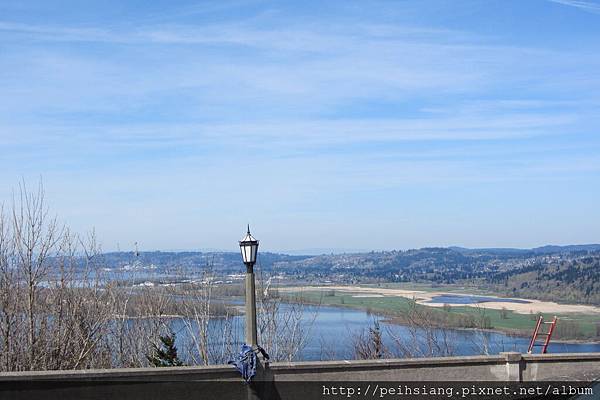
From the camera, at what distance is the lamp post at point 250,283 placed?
10.8 meters

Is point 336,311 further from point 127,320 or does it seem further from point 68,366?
point 68,366

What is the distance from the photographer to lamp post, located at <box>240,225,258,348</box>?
10.8 metres

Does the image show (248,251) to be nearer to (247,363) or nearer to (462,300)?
(247,363)

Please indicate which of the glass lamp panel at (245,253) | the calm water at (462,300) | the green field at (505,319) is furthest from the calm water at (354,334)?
the glass lamp panel at (245,253)

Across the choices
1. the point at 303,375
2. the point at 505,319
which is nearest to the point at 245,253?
the point at 303,375

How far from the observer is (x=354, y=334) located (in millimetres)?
32062

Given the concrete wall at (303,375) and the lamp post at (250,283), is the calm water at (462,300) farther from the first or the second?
the lamp post at (250,283)

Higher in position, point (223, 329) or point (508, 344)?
point (223, 329)

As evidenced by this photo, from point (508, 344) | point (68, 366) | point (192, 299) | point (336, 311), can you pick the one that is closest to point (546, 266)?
point (336, 311)

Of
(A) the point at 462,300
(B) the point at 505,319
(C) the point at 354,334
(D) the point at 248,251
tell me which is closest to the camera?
(D) the point at 248,251

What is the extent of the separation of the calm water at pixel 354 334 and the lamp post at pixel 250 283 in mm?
13217

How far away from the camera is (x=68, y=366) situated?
55.2ft

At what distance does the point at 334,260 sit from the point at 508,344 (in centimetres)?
9783

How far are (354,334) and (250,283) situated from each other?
21.9 m
